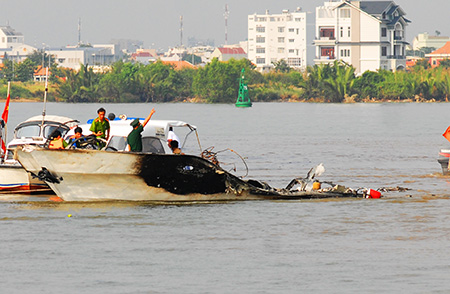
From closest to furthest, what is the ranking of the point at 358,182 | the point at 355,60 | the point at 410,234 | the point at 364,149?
the point at 410,234
the point at 358,182
the point at 364,149
the point at 355,60

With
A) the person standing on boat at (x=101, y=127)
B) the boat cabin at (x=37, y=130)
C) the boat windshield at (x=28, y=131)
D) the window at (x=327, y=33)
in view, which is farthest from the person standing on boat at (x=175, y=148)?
the window at (x=327, y=33)

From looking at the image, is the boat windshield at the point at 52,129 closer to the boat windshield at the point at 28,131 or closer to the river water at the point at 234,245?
the boat windshield at the point at 28,131

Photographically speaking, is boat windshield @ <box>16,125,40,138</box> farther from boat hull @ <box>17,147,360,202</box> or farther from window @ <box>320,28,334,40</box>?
window @ <box>320,28,334,40</box>

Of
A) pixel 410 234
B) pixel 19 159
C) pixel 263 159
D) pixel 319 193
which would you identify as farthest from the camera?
pixel 263 159

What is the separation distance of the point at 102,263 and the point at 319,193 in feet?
33.3

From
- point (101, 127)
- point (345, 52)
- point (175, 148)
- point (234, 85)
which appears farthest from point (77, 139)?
point (345, 52)

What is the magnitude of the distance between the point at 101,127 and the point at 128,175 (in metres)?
1.61

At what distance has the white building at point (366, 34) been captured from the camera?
572ft

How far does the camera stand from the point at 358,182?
3478cm

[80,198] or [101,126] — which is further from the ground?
[101,126]

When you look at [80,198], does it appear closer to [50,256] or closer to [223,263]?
[50,256]

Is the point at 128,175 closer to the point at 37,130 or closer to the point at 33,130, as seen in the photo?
the point at 37,130

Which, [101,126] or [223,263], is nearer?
[223,263]

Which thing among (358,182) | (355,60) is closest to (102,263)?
(358,182)
